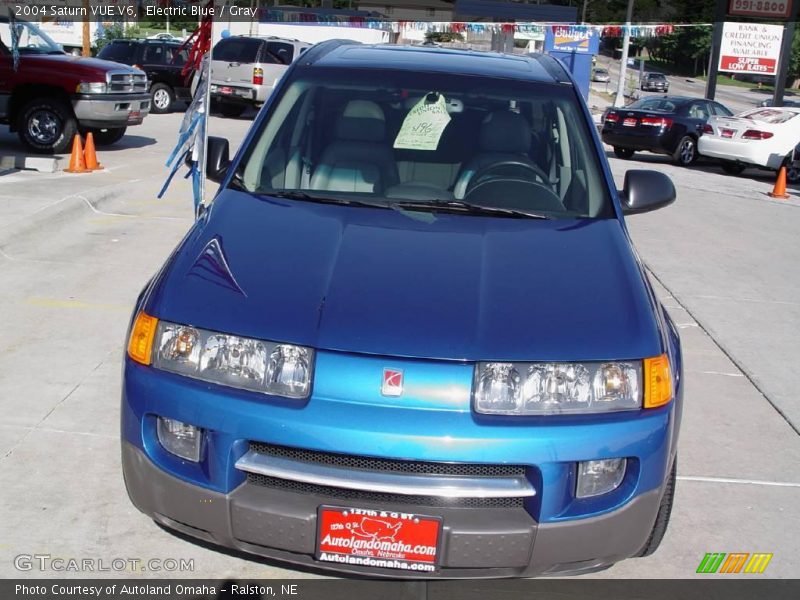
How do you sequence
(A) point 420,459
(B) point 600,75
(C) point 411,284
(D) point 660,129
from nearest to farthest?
(A) point 420,459, (C) point 411,284, (D) point 660,129, (B) point 600,75

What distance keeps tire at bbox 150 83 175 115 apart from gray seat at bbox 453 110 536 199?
19.5 metres

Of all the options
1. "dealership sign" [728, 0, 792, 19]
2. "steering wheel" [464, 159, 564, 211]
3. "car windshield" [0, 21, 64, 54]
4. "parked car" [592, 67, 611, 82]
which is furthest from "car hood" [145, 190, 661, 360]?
"parked car" [592, 67, 611, 82]

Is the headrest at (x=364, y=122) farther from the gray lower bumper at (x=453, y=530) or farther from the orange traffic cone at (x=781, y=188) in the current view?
the orange traffic cone at (x=781, y=188)

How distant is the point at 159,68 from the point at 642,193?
19837 millimetres

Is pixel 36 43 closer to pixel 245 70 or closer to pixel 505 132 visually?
pixel 245 70

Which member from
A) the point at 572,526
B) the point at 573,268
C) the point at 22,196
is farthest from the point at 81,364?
the point at 22,196

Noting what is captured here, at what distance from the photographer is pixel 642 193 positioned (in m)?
4.62

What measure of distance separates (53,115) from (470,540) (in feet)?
41.0

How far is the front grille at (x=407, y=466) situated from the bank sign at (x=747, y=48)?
112ft

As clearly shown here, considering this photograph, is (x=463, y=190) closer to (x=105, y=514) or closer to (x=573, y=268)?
(x=573, y=268)

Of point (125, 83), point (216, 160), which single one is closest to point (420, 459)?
point (216, 160)

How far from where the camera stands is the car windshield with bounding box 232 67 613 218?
4.42m

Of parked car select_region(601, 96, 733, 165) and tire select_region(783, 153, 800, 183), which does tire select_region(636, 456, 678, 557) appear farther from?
parked car select_region(601, 96, 733, 165)

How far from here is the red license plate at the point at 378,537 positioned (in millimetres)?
2881
